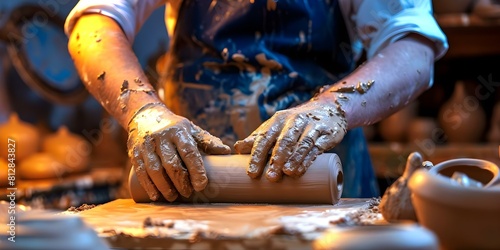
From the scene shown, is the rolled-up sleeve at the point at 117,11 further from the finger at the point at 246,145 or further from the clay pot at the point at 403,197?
the clay pot at the point at 403,197

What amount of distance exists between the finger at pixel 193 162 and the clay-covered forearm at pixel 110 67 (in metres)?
0.20

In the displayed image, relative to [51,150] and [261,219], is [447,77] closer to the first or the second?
[51,150]

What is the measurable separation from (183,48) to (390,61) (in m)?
0.57

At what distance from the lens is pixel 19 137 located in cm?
290

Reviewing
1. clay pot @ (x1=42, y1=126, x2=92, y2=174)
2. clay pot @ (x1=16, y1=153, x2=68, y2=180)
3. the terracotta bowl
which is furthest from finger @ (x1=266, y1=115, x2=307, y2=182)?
clay pot @ (x1=42, y1=126, x2=92, y2=174)

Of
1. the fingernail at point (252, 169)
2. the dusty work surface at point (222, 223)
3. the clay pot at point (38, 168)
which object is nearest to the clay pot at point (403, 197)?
the dusty work surface at point (222, 223)

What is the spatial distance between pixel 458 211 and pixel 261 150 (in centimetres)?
55

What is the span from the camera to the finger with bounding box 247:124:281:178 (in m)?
1.25

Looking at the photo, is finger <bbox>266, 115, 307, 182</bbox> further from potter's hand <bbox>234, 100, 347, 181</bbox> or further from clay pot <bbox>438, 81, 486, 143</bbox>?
clay pot <bbox>438, 81, 486, 143</bbox>

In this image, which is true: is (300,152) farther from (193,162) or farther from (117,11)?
(117,11)

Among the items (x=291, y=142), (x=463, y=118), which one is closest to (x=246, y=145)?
(x=291, y=142)

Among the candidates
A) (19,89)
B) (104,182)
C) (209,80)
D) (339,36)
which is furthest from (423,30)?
(19,89)

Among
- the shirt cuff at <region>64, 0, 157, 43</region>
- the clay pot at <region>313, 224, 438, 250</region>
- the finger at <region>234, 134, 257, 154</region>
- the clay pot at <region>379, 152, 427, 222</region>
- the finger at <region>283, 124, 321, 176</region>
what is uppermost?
the shirt cuff at <region>64, 0, 157, 43</region>

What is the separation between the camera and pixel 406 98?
5.08ft
